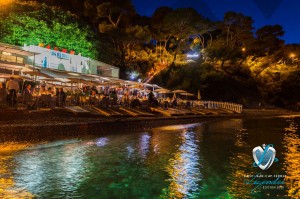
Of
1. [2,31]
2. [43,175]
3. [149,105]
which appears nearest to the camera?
[43,175]

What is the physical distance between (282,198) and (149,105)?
50.3ft

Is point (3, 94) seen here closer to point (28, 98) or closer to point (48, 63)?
point (28, 98)

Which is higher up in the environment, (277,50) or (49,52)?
(277,50)

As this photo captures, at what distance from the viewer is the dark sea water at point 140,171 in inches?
202

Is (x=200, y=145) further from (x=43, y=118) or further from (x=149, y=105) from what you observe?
(x=149, y=105)

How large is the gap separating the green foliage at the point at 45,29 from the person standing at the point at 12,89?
1391 centimetres

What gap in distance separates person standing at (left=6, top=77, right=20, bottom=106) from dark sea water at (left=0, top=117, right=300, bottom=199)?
5111mm

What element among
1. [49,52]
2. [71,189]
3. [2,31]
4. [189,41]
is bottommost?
[71,189]

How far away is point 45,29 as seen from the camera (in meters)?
27.3

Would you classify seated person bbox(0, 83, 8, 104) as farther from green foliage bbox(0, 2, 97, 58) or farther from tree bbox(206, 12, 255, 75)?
tree bbox(206, 12, 255, 75)

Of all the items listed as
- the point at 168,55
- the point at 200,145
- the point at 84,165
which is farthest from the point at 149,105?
the point at 168,55

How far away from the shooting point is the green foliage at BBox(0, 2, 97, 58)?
2570 cm

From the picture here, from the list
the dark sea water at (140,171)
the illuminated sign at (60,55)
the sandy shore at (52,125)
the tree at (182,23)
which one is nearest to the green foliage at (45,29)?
the illuminated sign at (60,55)

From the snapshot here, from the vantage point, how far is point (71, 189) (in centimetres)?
512
